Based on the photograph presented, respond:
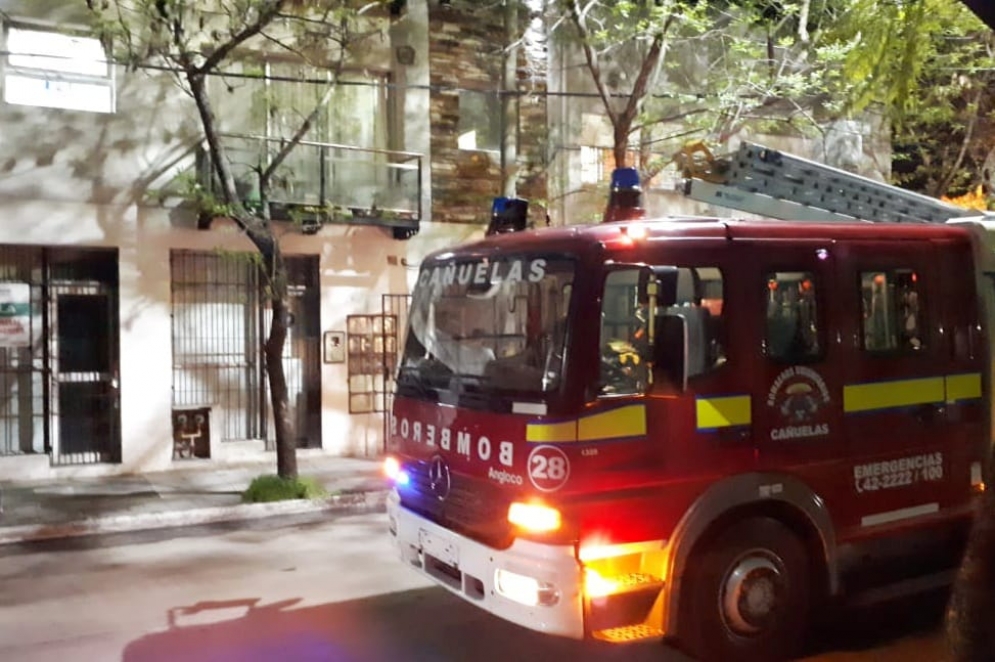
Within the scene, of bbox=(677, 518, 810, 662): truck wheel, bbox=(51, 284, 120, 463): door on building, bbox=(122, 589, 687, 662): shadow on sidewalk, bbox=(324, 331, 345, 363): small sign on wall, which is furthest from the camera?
bbox=(324, 331, 345, 363): small sign on wall

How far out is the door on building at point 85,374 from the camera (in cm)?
1210

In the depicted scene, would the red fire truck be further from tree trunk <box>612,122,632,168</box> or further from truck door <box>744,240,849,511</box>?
tree trunk <box>612,122,632,168</box>

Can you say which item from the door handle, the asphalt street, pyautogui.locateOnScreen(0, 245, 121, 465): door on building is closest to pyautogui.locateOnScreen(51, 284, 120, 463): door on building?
pyautogui.locateOnScreen(0, 245, 121, 465): door on building

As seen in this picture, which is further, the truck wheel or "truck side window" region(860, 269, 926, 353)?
"truck side window" region(860, 269, 926, 353)

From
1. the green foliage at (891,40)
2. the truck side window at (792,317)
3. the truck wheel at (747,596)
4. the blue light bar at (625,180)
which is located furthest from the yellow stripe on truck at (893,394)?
the green foliage at (891,40)

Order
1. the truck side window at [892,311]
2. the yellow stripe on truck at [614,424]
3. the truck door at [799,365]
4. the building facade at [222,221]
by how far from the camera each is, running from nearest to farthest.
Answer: the yellow stripe on truck at [614,424] → the truck door at [799,365] → the truck side window at [892,311] → the building facade at [222,221]

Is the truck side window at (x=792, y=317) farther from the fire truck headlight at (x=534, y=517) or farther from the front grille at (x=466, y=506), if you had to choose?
the front grille at (x=466, y=506)

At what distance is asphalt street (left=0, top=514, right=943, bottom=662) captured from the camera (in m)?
5.70

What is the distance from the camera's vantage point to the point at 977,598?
346 cm

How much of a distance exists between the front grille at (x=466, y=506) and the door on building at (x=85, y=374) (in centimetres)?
789

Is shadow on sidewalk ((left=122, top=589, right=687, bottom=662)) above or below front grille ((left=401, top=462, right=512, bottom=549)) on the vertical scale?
below

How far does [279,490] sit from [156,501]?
1398mm

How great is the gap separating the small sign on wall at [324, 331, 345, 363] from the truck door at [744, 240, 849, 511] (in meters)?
9.13

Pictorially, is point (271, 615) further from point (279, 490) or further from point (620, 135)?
point (620, 135)
